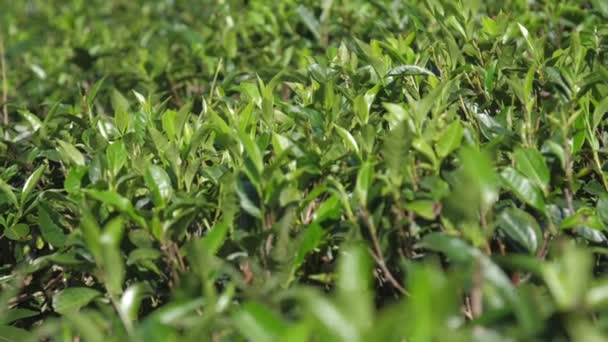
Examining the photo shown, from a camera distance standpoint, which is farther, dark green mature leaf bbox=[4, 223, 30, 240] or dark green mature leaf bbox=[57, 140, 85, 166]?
dark green mature leaf bbox=[4, 223, 30, 240]

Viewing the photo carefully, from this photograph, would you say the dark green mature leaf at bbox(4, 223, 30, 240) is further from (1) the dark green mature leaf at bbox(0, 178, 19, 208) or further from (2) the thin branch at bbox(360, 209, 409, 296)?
(2) the thin branch at bbox(360, 209, 409, 296)

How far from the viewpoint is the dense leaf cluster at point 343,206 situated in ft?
5.16

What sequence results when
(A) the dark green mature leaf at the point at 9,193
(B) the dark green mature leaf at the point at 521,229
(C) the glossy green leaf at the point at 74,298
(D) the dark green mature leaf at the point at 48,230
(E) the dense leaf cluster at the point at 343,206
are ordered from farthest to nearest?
(A) the dark green mature leaf at the point at 9,193, (D) the dark green mature leaf at the point at 48,230, (C) the glossy green leaf at the point at 74,298, (B) the dark green mature leaf at the point at 521,229, (E) the dense leaf cluster at the point at 343,206

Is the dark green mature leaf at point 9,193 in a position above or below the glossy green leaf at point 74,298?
below

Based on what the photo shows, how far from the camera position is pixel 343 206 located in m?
2.26

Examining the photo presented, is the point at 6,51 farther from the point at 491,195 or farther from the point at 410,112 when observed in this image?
the point at 491,195

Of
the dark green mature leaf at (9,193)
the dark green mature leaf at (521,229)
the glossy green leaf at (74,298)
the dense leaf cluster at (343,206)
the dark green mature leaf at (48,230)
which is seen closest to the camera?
the dense leaf cluster at (343,206)

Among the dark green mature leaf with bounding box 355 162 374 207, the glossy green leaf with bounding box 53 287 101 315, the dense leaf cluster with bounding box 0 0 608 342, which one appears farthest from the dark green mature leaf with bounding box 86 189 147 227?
the dark green mature leaf with bounding box 355 162 374 207

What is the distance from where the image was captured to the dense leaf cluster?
5.16 ft

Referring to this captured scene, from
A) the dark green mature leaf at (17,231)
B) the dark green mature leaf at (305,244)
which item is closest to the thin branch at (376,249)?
the dark green mature leaf at (305,244)

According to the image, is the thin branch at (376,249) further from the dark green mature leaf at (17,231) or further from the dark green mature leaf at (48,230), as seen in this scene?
the dark green mature leaf at (17,231)

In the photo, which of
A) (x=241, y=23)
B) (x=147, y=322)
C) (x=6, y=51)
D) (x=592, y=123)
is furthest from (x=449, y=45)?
(x=6, y=51)

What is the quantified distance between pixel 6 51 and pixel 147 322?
4.18 meters

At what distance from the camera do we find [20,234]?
2.80 m
